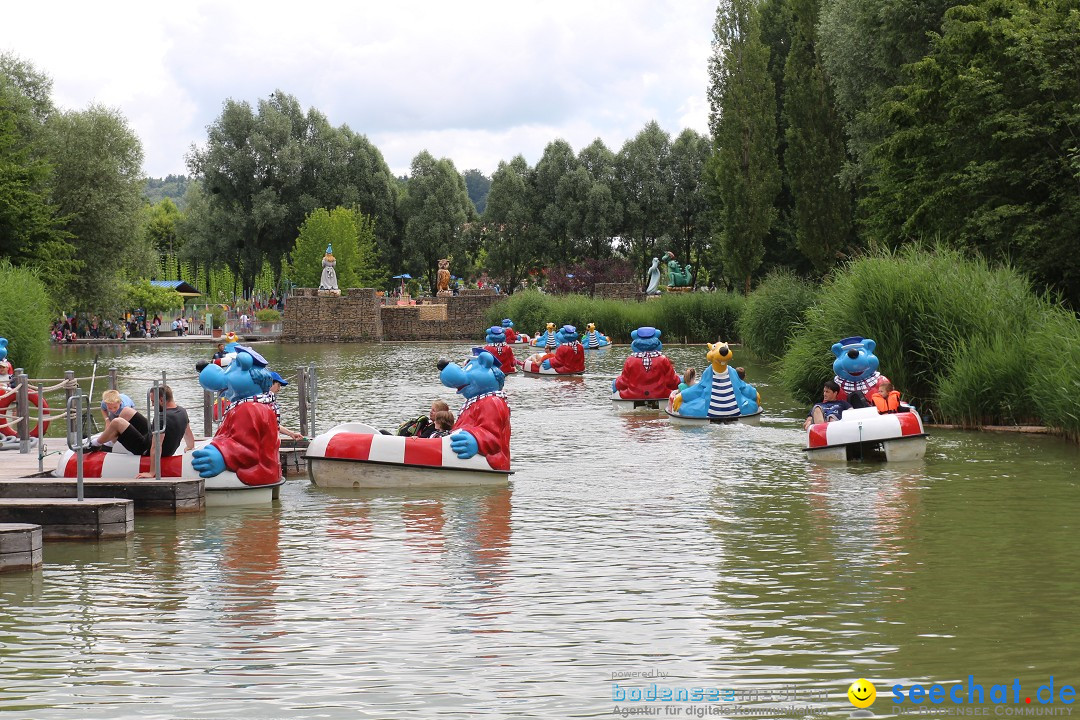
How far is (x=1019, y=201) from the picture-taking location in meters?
26.3

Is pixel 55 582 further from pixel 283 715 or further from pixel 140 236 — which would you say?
pixel 140 236

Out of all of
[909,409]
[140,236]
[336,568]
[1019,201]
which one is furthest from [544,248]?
[336,568]

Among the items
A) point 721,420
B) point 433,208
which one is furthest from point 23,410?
point 433,208

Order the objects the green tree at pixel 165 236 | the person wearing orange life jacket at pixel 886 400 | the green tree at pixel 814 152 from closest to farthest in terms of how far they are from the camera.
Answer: the person wearing orange life jacket at pixel 886 400, the green tree at pixel 814 152, the green tree at pixel 165 236

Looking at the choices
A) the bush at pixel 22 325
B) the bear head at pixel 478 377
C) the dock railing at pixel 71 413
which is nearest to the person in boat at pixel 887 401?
the bear head at pixel 478 377

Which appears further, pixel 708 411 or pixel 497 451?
pixel 708 411

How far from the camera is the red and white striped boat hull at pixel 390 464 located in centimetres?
1507

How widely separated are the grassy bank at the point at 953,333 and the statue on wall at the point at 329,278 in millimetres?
47628

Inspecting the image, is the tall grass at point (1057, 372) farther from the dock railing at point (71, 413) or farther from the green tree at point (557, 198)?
the green tree at point (557, 198)

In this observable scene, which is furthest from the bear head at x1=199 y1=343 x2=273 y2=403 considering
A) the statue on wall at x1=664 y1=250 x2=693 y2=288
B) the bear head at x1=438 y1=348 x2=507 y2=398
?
the statue on wall at x1=664 y1=250 x2=693 y2=288

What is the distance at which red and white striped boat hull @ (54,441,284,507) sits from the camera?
543 inches

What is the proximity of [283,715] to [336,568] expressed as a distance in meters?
3.92

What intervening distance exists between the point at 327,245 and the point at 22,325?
47216mm

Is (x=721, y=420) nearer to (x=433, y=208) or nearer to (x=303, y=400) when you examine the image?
(x=303, y=400)
